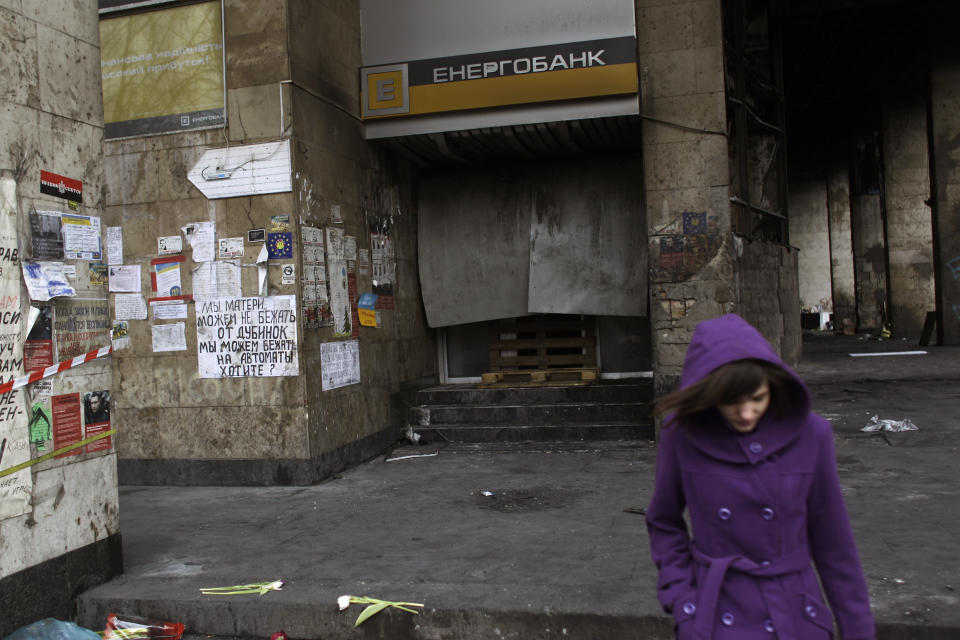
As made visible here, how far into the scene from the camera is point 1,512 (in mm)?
4027

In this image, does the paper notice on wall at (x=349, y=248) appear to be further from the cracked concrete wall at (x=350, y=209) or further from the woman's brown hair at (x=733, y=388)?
the woman's brown hair at (x=733, y=388)

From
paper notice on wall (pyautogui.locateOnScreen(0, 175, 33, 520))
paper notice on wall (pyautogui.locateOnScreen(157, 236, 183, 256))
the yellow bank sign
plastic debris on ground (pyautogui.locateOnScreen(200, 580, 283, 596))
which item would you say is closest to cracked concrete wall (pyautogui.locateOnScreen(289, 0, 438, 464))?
the yellow bank sign

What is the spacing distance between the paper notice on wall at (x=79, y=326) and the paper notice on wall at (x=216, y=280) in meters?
2.51

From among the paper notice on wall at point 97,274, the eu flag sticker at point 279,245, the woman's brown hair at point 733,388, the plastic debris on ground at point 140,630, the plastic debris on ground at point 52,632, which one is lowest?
the plastic debris on ground at point 140,630

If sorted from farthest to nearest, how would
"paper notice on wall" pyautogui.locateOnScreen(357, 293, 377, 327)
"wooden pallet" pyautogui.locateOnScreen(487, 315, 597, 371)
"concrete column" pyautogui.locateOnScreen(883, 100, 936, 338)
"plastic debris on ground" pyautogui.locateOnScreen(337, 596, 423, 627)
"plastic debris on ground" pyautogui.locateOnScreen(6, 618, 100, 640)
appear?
"concrete column" pyautogui.locateOnScreen(883, 100, 936, 338) < "wooden pallet" pyautogui.locateOnScreen(487, 315, 597, 371) < "paper notice on wall" pyautogui.locateOnScreen(357, 293, 377, 327) < "plastic debris on ground" pyautogui.locateOnScreen(337, 596, 423, 627) < "plastic debris on ground" pyautogui.locateOnScreen(6, 618, 100, 640)

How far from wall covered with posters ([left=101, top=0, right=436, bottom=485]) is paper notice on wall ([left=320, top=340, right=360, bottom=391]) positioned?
0.06ft

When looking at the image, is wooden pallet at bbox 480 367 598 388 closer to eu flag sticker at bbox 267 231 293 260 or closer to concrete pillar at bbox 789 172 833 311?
eu flag sticker at bbox 267 231 293 260

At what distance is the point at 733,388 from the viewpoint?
6.64 ft

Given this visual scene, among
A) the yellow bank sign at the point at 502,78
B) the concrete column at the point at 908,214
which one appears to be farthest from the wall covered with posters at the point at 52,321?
the concrete column at the point at 908,214

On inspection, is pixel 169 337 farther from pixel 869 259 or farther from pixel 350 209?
pixel 869 259

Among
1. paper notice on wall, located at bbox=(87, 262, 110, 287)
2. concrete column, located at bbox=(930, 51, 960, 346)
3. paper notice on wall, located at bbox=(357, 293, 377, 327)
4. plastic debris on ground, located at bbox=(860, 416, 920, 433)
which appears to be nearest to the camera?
paper notice on wall, located at bbox=(87, 262, 110, 287)

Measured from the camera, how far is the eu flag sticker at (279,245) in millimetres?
7145

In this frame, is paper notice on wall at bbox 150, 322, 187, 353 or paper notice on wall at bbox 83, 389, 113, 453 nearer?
paper notice on wall at bbox 83, 389, 113, 453

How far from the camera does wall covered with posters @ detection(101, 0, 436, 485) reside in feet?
23.6
